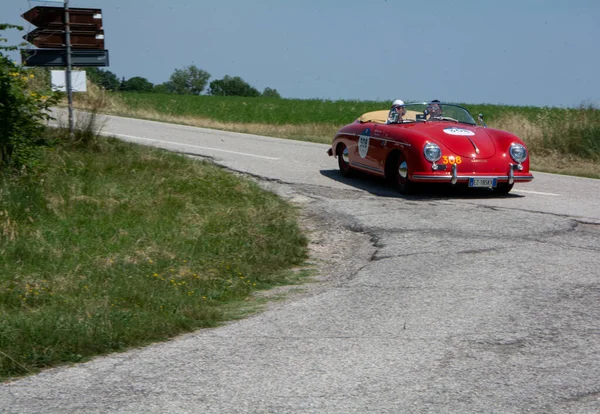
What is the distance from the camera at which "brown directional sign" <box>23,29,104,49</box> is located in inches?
476

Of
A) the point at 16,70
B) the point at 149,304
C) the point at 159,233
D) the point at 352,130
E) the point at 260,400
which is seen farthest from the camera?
the point at 352,130

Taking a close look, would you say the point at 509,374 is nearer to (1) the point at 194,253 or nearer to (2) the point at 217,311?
(2) the point at 217,311

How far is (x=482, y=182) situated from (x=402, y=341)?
6.21 meters

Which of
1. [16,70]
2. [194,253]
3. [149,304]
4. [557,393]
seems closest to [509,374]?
[557,393]

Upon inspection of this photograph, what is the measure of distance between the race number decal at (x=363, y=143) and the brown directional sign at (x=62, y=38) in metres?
4.31

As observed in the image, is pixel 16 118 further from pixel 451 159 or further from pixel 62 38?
pixel 451 159

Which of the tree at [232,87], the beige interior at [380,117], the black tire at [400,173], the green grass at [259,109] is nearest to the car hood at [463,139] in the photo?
the black tire at [400,173]

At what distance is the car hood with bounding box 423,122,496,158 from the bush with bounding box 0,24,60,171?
5356 mm

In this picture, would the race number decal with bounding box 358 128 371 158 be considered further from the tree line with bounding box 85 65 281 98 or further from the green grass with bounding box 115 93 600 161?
the tree line with bounding box 85 65 281 98

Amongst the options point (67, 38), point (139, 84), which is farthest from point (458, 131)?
point (139, 84)

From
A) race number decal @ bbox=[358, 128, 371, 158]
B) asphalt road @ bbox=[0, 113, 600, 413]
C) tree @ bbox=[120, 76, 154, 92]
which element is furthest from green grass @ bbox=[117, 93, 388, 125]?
tree @ bbox=[120, 76, 154, 92]

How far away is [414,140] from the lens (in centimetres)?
1121

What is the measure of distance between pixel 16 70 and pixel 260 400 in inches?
301

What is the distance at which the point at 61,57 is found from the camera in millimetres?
12289
